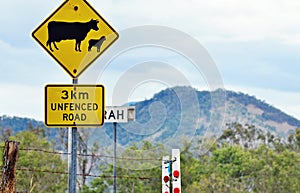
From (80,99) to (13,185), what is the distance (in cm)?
108

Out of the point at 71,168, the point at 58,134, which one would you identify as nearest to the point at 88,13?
the point at 71,168

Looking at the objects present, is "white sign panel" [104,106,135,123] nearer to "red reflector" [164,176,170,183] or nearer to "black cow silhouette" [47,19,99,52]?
"red reflector" [164,176,170,183]

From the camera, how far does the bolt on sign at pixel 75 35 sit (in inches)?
270

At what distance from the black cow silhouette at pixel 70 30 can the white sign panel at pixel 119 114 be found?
8.94 feet

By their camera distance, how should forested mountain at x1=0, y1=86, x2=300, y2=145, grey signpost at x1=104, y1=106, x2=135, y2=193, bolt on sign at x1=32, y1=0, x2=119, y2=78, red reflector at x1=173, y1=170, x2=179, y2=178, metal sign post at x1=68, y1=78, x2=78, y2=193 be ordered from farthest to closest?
red reflector at x1=173, y1=170, x2=179, y2=178 → grey signpost at x1=104, y1=106, x2=135, y2=193 → forested mountain at x1=0, y1=86, x2=300, y2=145 → bolt on sign at x1=32, y1=0, x2=119, y2=78 → metal sign post at x1=68, y1=78, x2=78, y2=193

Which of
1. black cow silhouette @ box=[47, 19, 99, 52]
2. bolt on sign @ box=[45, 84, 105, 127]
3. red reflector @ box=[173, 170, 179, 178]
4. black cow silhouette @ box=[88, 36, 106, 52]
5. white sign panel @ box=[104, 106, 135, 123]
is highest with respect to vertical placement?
black cow silhouette @ box=[47, 19, 99, 52]

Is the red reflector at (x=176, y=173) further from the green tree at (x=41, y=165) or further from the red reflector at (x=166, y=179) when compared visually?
the green tree at (x=41, y=165)

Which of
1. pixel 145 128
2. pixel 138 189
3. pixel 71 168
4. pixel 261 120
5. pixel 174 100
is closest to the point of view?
pixel 71 168

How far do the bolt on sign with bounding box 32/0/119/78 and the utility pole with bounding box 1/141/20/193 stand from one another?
956 millimetres

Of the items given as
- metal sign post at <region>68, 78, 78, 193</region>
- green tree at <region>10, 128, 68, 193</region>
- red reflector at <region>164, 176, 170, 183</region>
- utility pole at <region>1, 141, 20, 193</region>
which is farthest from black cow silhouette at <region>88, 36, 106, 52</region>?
green tree at <region>10, 128, 68, 193</region>

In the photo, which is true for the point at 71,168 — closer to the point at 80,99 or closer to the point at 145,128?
the point at 80,99

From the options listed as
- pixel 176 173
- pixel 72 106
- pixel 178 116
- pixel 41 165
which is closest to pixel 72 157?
pixel 72 106

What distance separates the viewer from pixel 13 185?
7020mm

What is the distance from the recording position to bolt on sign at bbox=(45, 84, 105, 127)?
22.2 ft
